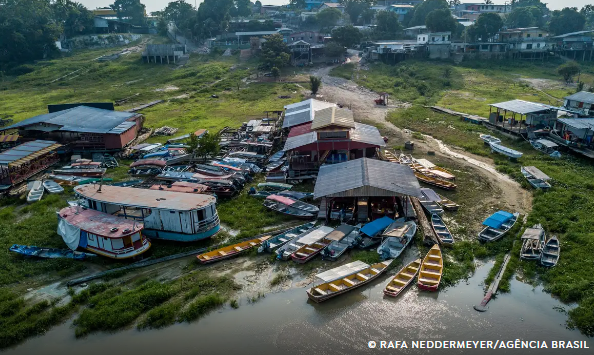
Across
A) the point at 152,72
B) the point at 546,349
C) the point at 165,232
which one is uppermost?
the point at 152,72

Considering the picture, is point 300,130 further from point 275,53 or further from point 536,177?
point 275,53

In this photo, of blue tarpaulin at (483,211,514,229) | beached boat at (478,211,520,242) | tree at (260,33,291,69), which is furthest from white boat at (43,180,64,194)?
tree at (260,33,291,69)

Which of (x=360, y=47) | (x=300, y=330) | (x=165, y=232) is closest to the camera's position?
(x=300, y=330)

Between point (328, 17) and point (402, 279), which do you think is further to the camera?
point (328, 17)

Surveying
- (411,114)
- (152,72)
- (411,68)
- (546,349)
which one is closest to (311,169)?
(546,349)

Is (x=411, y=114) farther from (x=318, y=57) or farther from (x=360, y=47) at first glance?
(x=360, y=47)

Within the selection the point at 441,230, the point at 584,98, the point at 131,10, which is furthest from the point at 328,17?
the point at 441,230
